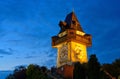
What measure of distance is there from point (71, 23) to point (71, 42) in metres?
4.86

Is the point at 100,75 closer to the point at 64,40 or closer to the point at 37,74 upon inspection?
the point at 37,74

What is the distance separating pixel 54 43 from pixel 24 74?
10716 millimetres

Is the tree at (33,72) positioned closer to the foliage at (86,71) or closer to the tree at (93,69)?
the foliage at (86,71)

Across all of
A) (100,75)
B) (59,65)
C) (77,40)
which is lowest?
(100,75)

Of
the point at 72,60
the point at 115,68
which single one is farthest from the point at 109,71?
the point at 72,60

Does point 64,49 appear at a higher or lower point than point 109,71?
higher

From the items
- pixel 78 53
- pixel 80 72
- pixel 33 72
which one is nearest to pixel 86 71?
pixel 80 72

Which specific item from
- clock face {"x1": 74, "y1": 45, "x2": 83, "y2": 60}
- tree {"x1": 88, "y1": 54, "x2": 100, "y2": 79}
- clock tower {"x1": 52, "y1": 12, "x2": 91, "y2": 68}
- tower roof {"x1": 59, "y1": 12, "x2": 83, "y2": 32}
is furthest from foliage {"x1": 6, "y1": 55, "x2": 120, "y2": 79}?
tower roof {"x1": 59, "y1": 12, "x2": 83, "y2": 32}

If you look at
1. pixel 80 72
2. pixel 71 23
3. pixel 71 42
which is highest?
pixel 71 23

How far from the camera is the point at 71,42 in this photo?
6025 cm

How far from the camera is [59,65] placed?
61.4 m

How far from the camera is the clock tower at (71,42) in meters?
59.8

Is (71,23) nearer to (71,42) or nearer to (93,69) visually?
(71,42)

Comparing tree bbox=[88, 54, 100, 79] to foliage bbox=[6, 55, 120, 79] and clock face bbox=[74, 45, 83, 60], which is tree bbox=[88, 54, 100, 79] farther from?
clock face bbox=[74, 45, 83, 60]
